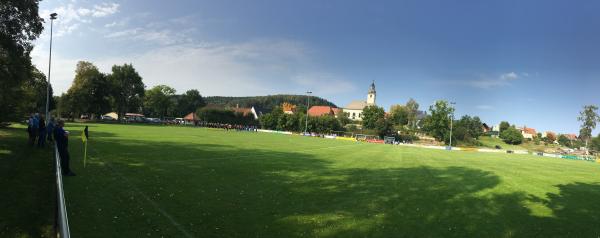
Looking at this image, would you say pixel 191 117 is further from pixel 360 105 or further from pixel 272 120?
pixel 360 105

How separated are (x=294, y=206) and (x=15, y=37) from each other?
22946 mm

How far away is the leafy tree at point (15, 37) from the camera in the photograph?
19.9m

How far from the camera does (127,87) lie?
9312 cm

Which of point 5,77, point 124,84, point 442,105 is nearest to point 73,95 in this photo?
point 124,84

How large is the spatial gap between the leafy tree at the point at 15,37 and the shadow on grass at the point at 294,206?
1302 cm

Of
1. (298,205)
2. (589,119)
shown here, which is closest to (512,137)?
(589,119)

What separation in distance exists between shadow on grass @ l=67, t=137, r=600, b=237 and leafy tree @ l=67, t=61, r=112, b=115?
7021 cm

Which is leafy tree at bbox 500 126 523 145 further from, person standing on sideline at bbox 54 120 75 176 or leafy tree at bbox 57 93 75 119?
person standing on sideline at bbox 54 120 75 176

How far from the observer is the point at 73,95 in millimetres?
71188

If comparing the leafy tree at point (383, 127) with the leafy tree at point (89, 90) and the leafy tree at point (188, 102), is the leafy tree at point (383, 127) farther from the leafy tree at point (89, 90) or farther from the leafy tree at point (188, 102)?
the leafy tree at point (188, 102)

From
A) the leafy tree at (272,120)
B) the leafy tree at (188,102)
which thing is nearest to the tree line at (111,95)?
the leafy tree at (188,102)

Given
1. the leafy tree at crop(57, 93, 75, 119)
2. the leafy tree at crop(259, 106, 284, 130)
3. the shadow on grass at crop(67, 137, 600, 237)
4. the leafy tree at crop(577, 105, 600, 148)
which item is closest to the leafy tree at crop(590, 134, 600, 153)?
the leafy tree at crop(577, 105, 600, 148)

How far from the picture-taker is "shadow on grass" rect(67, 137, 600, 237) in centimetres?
689

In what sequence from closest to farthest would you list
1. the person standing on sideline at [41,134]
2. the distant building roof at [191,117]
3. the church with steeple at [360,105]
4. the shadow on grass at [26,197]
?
the shadow on grass at [26,197], the person standing on sideline at [41,134], the distant building roof at [191,117], the church with steeple at [360,105]
